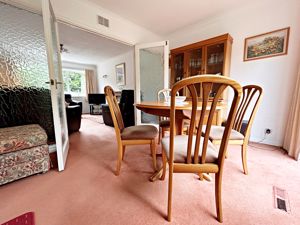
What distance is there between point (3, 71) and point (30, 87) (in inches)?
12.7

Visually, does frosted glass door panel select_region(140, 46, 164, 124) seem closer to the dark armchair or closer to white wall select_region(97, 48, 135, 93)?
white wall select_region(97, 48, 135, 93)

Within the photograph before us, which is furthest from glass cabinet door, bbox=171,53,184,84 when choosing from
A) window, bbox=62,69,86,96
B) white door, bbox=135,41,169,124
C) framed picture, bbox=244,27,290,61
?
window, bbox=62,69,86,96

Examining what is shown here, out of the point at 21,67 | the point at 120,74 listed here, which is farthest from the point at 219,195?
the point at 120,74

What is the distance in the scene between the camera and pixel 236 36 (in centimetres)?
247

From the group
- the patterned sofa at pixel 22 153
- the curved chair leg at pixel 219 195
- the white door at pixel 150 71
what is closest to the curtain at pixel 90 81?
the white door at pixel 150 71

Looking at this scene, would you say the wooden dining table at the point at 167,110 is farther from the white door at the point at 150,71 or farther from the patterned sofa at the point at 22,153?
the white door at the point at 150,71

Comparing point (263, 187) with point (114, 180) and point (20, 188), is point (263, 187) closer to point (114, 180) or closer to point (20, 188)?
point (114, 180)

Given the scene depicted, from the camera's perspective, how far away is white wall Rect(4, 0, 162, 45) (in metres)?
1.88

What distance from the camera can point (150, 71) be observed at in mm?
3439

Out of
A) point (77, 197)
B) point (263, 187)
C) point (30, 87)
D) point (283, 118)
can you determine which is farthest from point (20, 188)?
point (283, 118)

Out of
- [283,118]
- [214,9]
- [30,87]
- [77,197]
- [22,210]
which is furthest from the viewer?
[214,9]

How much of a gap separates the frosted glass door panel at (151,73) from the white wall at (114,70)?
1.09m

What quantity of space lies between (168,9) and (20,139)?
2900 mm

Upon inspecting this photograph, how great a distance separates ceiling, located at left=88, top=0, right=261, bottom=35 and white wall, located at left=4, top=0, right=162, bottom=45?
11 centimetres
